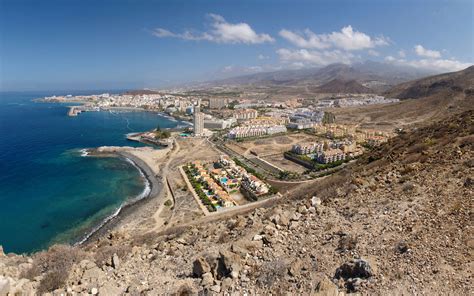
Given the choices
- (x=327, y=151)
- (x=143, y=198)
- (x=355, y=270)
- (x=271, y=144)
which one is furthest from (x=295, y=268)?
(x=271, y=144)

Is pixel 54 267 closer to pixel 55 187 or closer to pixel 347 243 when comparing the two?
pixel 347 243

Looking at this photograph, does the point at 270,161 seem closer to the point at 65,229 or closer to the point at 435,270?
the point at 65,229

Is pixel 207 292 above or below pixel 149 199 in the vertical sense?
above

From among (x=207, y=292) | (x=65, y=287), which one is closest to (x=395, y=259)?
(x=207, y=292)

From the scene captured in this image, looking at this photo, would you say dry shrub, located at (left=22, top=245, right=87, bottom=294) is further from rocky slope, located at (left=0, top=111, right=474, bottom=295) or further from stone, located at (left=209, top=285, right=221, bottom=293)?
stone, located at (left=209, top=285, right=221, bottom=293)

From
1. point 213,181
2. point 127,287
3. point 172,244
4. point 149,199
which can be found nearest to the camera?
point 127,287

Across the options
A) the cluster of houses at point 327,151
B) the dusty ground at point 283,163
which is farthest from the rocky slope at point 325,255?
the cluster of houses at point 327,151
